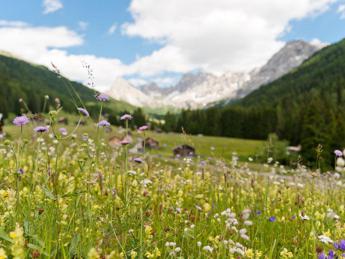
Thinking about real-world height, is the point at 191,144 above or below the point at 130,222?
above

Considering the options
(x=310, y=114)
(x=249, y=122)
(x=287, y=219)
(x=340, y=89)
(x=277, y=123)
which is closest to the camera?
(x=287, y=219)

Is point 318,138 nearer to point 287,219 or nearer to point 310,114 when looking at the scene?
point 310,114

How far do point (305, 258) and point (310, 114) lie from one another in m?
80.3

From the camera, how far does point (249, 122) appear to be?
517 feet

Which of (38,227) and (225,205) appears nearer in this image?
(38,227)

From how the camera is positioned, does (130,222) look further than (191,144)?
No

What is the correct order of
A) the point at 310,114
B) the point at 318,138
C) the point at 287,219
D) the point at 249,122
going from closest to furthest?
the point at 287,219 → the point at 318,138 → the point at 310,114 → the point at 249,122

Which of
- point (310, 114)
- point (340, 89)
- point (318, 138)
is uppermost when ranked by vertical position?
point (340, 89)

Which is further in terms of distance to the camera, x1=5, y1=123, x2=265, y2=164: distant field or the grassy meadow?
x1=5, y1=123, x2=265, y2=164: distant field

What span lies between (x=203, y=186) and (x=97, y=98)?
174 inches

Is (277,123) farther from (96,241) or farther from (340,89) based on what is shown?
(96,241)

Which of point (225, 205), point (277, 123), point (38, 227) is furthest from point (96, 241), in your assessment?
point (277, 123)

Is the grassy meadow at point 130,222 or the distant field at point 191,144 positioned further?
the distant field at point 191,144

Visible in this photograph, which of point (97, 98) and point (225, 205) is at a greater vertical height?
point (97, 98)
